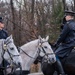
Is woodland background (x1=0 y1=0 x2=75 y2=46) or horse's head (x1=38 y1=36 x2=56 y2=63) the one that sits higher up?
horse's head (x1=38 y1=36 x2=56 y2=63)

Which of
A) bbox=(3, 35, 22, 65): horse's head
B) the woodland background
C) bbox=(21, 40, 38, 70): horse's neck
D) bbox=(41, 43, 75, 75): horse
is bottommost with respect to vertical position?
the woodland background

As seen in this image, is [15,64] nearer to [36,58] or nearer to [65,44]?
[36,58]

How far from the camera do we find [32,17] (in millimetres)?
28609

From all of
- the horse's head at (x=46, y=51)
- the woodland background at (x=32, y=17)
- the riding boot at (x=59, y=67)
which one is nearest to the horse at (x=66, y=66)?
the riding boot at (x=59, y=67)

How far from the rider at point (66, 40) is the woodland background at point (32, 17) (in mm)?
14356

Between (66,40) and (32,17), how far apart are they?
19.0 m

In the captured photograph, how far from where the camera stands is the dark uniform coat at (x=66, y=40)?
31.3ft

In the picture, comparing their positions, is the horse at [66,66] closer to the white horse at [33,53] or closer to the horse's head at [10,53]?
the white horse at [33,53]

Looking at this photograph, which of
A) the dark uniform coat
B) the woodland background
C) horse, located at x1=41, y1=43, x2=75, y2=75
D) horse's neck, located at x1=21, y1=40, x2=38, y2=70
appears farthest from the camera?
the woodland background

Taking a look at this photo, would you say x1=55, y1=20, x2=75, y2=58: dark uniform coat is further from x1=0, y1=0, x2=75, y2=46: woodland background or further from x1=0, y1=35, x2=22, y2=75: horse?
x1=0, y1=0, x2=75, y2=46: woodland background

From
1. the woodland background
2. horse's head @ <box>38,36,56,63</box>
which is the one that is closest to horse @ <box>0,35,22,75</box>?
horse's head @ <box>38,36,56,63</box>

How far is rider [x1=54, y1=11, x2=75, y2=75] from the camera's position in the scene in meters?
9.56

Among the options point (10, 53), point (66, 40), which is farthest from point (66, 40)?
point (10, 53)

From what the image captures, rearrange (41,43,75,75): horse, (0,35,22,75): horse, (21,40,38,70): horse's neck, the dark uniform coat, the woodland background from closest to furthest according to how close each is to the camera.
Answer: (0,35,22,75): horse < (21,40,38,70): horse's neck < the dark uniform coat < (41,43,75,75): horse < the woodland background
